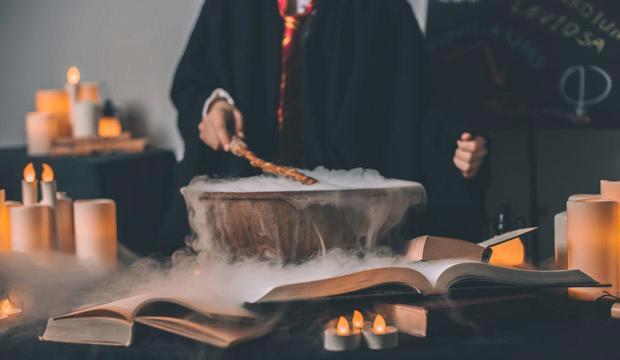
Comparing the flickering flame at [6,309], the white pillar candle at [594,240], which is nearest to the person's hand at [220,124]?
the flickering flame at [6,309]

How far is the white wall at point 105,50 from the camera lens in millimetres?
2781

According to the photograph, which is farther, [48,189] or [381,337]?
[48,189]

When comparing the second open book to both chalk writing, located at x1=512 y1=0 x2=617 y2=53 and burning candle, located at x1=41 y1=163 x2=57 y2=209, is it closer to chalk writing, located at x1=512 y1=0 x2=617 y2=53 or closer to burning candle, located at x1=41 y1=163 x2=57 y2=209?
burning candle, located at x1=41 y1=163 x2=57 y2=209

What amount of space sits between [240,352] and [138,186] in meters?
1.71

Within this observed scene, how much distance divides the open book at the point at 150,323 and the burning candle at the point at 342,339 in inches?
2.9

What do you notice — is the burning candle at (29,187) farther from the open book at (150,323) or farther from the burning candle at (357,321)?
the burning candle at (357,321)

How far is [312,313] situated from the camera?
90 cm

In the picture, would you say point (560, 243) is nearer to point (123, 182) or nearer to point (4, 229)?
point (4, 229)

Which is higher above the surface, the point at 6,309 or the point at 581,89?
the point at 581,89

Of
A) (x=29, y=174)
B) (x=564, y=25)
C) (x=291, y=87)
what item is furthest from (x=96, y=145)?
(x=564, y=25)

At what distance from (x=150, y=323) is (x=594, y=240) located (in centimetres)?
56

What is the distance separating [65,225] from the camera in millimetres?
1244

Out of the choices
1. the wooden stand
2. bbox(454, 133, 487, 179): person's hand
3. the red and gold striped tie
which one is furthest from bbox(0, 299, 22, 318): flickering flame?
the wooden stand

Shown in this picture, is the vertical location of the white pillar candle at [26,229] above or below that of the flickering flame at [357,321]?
above
